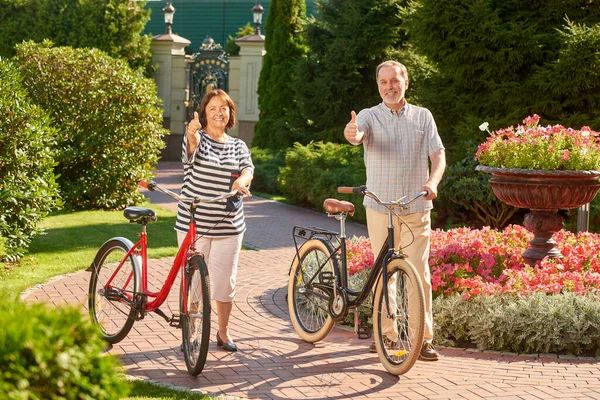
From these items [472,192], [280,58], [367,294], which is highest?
[280,58]

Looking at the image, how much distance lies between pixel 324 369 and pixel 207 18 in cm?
3168

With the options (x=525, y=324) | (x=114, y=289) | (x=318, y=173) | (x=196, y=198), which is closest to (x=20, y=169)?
(x=114, y=289)

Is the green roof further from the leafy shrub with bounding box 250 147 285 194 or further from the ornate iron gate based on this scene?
the leafy shrub with bounding box 250 147 285 194

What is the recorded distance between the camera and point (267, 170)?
65.4 ft

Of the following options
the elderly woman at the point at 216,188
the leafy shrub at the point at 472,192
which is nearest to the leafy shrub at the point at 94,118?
the leafy shrub at the point at 472,192

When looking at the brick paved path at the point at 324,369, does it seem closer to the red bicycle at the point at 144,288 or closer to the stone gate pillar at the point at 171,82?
the red bicycle at the point at 144,288

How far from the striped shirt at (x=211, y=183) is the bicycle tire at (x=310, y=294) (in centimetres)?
73

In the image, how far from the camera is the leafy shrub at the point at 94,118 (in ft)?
47.2

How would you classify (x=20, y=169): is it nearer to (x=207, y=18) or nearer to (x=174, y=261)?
(x=174, y=261)

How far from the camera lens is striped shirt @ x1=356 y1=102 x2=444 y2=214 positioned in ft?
19.8

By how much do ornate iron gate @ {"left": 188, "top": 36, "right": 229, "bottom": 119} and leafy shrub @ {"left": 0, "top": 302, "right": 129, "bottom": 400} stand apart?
24923mm

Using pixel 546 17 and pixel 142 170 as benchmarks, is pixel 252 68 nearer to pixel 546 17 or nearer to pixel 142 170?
pixel 142 170

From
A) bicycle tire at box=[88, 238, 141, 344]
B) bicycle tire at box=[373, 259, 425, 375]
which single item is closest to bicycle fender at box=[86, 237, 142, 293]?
bicycle tire at box=[88, 238, 141, 344]

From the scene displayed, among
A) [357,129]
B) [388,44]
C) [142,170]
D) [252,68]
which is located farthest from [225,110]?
[252,68]
